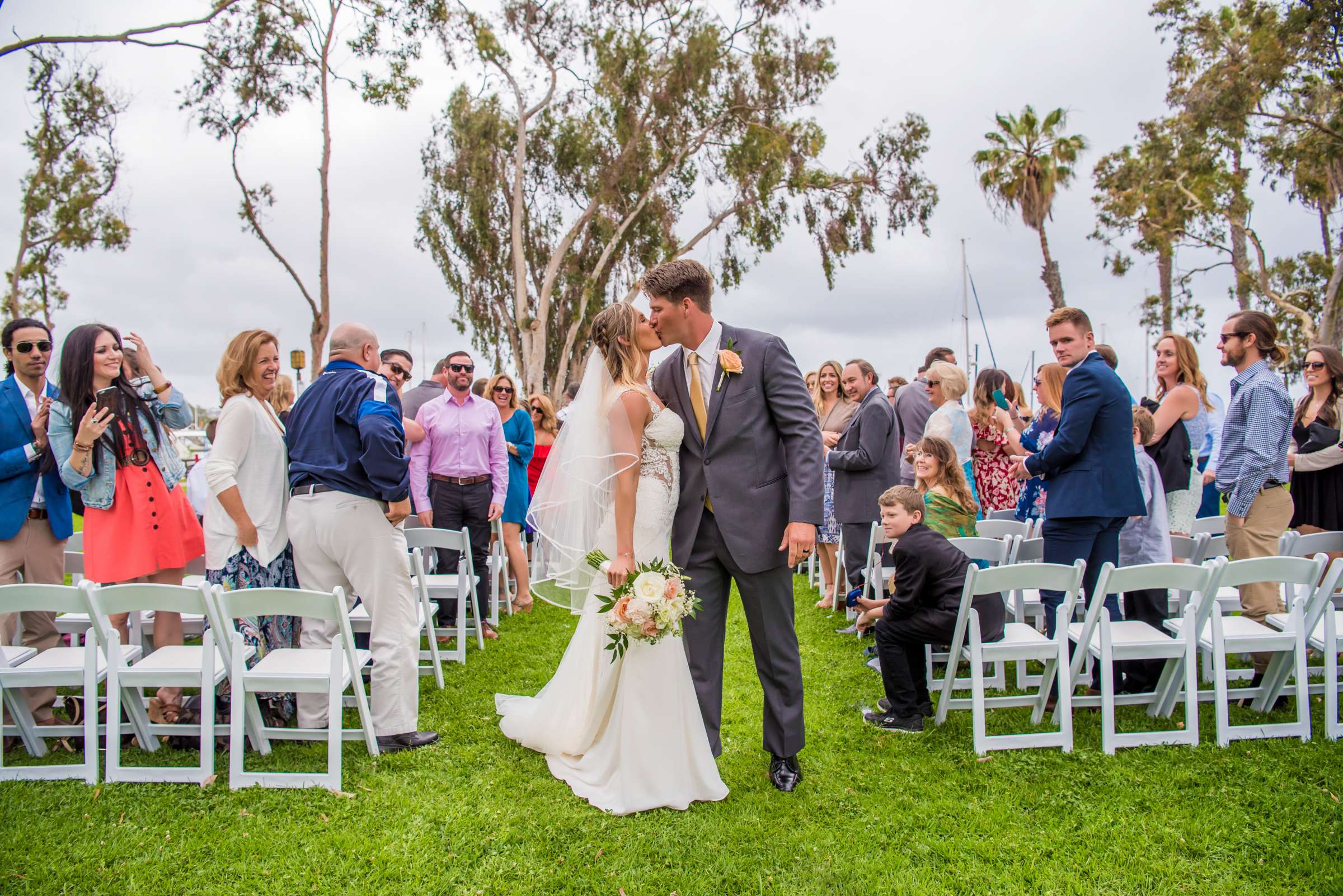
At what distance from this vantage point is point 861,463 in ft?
A: 20.6

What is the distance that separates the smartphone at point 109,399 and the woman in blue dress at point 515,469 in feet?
11.4

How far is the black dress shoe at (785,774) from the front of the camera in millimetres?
3674

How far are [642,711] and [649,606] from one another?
525 mm

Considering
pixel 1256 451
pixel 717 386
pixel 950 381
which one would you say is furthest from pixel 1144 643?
pixel 950 381

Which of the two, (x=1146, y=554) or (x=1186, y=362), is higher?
(x=1186, y=362)

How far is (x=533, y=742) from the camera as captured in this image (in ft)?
13.7

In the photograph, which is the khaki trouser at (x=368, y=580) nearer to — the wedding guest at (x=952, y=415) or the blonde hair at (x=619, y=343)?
the blonde hair at (x=619, y=343)

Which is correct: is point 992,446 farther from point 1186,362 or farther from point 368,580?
point 368,580

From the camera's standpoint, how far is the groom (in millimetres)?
3564

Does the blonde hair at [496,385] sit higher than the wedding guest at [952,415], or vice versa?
the blonde hair at [496,385]

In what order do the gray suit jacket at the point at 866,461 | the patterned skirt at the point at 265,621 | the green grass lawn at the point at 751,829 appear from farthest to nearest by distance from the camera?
the gray suit jacket at the point at 866,461 → the patterned skirt at the point at 265,621 → the green grass lawn at the point at 751,829

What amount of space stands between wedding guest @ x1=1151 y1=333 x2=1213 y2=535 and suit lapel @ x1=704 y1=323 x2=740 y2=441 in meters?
3.44

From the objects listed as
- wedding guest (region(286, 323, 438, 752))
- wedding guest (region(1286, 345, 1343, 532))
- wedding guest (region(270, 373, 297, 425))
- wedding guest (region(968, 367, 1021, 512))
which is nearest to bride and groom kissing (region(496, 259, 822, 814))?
wedding guest (region(286, 323, 438, 752))

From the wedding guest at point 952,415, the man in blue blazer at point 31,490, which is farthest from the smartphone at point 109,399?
the wedding guest at point 952,415
